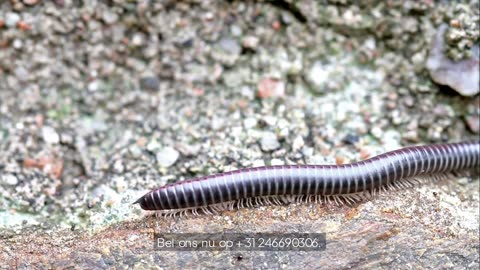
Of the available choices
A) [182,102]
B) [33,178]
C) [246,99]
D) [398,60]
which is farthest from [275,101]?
[33,178]

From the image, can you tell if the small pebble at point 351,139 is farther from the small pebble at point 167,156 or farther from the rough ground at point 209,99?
the small pebble at point 167,156

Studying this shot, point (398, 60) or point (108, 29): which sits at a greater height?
point (108, 29)

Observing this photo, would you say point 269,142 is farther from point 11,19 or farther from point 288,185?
point 11,19

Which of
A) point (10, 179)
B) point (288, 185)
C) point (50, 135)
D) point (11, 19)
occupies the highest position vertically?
point (11, 19)

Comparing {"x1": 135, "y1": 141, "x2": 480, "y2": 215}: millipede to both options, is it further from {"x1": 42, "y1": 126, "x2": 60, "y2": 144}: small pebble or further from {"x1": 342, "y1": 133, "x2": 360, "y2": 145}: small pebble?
{"x1": 42, "y1": 126, "x2": 60, "y2": 144}: small pebble

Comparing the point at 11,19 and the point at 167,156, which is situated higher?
the point at 11,19

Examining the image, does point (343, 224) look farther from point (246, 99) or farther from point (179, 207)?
point (246, 99)

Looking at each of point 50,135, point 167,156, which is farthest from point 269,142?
point 50,135
